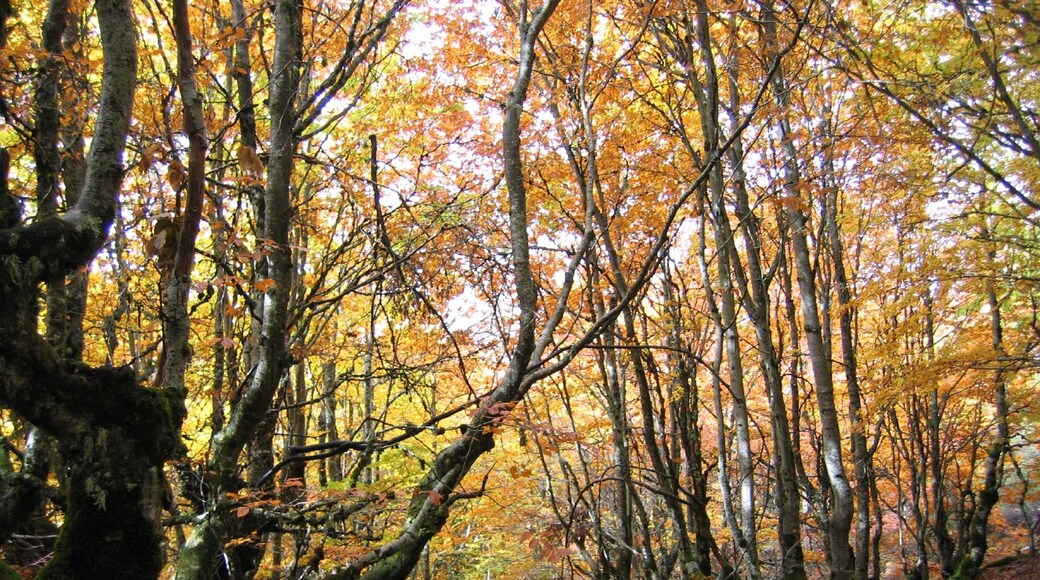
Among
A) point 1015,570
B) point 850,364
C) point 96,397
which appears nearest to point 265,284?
point 96,397

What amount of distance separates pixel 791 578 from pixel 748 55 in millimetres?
4798

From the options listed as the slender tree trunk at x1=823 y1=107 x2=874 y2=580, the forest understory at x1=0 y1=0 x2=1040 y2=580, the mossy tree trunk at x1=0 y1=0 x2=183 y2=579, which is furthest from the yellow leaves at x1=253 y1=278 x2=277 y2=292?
the slender tree trunk at x1=823 y1=107 x2=874 y2=580

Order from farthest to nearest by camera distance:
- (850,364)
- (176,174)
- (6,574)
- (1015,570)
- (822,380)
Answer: (1015,570), (850,364), (822,380), (176,174), (6,574)

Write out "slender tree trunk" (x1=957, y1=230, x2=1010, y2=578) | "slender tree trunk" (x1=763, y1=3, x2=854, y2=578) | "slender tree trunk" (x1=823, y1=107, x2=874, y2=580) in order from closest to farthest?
"slender tree trunk" (x1=763, y1=3, x2=854, y2=578) → "slender tree trunk" (x1=823, y1=107, x2=874, y2=580) → "slender tree trunk" (x1=957, y1=230, x2=1010, y2=578)

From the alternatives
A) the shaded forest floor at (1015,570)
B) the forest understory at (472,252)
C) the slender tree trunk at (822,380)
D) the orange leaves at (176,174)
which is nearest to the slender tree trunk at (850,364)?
the forest understory at (472,252)

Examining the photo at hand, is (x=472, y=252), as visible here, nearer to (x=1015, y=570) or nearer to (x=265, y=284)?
(x=265, y=284)

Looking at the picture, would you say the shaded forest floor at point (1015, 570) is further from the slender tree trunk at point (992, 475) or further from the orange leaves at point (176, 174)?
the orange leaves at point (176, 174)

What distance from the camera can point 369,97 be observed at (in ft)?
26.5

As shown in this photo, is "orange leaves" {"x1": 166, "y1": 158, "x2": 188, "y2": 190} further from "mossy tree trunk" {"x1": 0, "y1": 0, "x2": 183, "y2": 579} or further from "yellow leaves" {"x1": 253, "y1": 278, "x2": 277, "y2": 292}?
"yellow leaves" {"x1": 253, "y1": 278, "x2": 277, "y2": 292}

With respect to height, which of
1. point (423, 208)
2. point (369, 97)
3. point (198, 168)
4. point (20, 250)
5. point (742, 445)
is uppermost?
point (369, 97)

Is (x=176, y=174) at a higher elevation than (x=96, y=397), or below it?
higher

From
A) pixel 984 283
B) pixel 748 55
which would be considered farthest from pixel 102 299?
pixel 984 283

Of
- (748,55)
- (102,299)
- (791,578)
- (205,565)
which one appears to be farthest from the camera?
(102,299)

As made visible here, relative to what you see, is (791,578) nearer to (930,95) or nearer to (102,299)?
(930,95)
